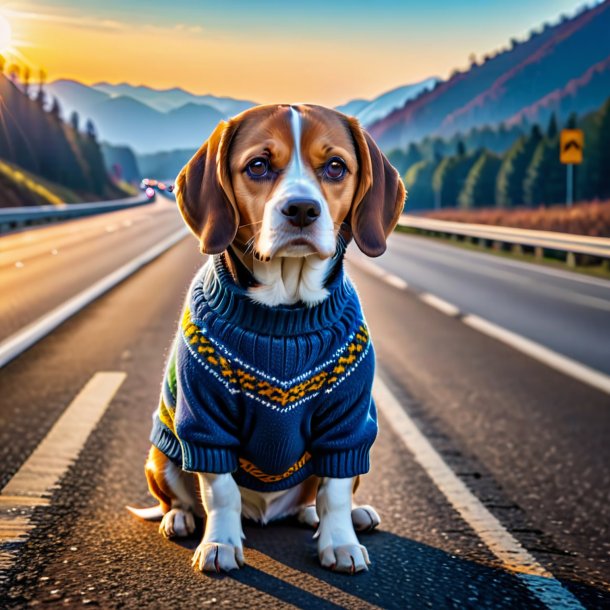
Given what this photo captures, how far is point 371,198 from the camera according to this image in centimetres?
312

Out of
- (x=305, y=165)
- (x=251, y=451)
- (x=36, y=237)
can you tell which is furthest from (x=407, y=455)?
(x=36, y=237)

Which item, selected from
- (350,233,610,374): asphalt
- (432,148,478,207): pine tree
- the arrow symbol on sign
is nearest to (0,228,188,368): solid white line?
(350,233,610,374): asphalt

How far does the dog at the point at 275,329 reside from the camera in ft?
9.80

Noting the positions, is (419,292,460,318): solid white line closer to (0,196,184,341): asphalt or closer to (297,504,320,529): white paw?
(0,196,184,341): asphalt

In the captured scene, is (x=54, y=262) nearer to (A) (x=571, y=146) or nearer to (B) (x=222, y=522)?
(A) (x=571, y=146)

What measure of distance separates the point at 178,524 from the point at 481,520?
1508mm

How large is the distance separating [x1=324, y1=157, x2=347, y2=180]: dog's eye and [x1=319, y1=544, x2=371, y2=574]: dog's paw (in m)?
1.21

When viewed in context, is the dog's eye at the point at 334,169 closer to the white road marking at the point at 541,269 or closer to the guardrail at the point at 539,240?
the guardrail at the point at 539,240

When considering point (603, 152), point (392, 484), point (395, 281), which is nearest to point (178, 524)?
point (392, 484)

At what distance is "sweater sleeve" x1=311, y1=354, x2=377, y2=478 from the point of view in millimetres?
3336

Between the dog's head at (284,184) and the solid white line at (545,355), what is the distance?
554cm

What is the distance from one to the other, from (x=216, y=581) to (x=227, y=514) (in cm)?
23

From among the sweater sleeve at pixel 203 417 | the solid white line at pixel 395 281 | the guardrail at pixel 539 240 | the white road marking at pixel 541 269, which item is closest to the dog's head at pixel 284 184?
the sweater sleeve at pixel 203 417

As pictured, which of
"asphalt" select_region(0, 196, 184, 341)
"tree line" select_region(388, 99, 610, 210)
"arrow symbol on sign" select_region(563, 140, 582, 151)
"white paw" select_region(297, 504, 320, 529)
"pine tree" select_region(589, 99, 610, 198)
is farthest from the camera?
"tree line" select_region(388, 99, 610, 210)
